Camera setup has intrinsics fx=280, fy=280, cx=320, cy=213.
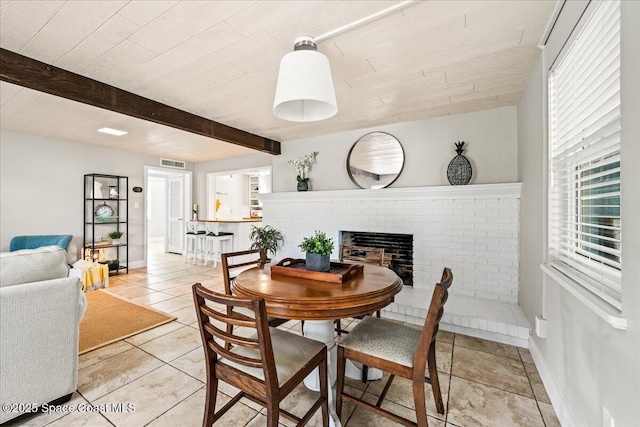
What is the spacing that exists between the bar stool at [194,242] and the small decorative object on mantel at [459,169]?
15.8 feet

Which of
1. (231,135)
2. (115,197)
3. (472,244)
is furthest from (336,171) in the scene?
(115,197)

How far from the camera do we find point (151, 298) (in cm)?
367

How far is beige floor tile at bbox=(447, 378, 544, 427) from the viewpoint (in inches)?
61.7

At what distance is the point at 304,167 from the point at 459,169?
2.17m

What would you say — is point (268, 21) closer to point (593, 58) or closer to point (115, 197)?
point (593, 58)

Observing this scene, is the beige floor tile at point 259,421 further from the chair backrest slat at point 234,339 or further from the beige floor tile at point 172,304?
the beige floor tile at point 172,304

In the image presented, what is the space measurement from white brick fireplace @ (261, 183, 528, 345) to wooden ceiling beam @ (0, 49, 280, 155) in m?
2.15

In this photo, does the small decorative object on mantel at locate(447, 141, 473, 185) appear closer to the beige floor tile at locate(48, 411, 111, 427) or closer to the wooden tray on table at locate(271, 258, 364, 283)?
the wooden tray on table at locate(271, 258, 364, 283)

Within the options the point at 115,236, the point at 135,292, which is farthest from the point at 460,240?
the point at 115,236

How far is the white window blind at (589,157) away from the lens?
1.13 meters

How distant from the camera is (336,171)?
4145 mm

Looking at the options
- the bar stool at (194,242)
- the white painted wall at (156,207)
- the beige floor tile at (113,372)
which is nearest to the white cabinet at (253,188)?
the bar stool at (194,242)

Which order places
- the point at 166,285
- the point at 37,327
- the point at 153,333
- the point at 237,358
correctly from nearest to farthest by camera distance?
the point at 237,358
the point at 37,327
the point at 153,333
the point at 166,285

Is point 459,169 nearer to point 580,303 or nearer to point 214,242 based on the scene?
point 580,303
